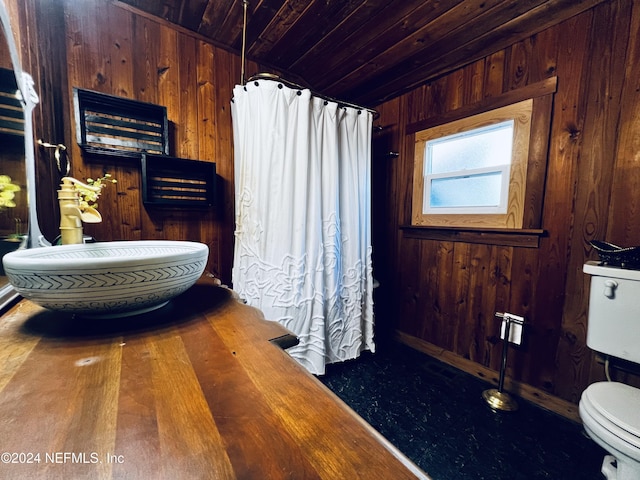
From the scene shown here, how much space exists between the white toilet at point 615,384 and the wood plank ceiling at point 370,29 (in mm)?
1338

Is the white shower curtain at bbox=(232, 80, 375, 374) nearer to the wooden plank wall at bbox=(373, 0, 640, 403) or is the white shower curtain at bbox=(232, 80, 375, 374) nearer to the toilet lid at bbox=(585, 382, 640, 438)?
the wooden plank wall at bbox=(373, 0, 640, 403)

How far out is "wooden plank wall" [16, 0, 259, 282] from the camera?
1245 mm

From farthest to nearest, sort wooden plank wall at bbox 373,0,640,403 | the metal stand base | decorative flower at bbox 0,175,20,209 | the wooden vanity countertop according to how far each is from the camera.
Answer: the metal stand base → wooden plank wall at bbox 373,0,640,403 → decorative flower at bbox 0,175,20,209 → the wooden vanity countertop

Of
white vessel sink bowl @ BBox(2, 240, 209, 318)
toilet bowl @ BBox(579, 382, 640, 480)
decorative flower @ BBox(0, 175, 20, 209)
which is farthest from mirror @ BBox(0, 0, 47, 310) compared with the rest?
toilet bowl @ BBox(579, 382, 640, 480)

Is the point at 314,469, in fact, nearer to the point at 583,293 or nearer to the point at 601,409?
the point at 601,409

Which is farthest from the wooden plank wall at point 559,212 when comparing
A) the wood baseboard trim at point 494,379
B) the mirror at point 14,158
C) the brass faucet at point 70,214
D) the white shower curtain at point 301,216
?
the mirror at point 14,158

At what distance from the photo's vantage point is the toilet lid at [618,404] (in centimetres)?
86

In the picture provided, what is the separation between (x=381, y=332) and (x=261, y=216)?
60.7 inches

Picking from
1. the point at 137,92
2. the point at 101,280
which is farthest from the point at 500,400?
the point at 137,92

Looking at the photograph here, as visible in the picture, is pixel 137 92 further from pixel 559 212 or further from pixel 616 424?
pixel 616 424

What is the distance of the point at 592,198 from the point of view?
130cm

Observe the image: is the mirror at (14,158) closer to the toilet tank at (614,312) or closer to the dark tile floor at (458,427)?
the dark tile floor at (458,427)

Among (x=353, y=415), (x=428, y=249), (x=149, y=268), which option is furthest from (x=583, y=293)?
(x=149, y=268)

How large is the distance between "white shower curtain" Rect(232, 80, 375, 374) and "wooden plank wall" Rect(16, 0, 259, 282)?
0.97 ft
